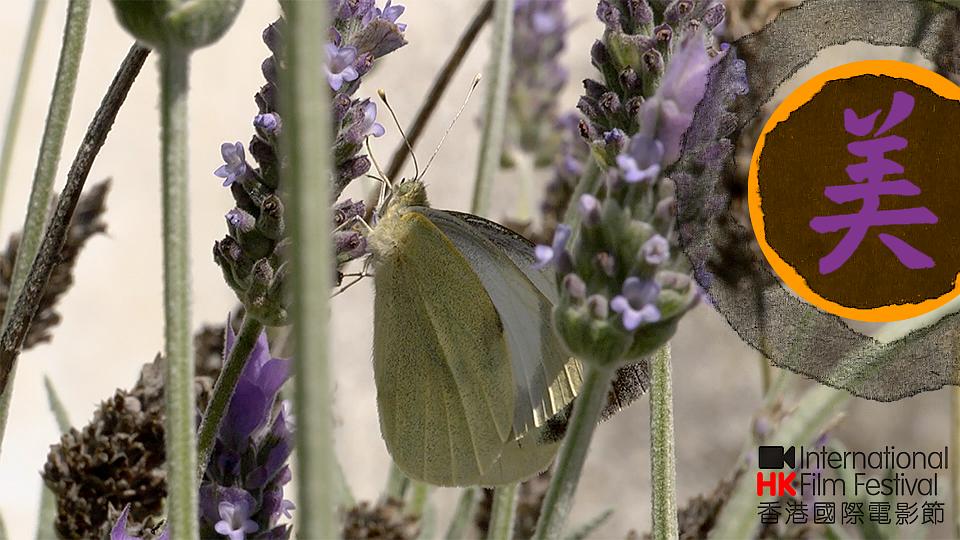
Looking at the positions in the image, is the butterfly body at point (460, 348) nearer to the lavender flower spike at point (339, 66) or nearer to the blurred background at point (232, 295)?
the lavender flower spike at point (339, 66)

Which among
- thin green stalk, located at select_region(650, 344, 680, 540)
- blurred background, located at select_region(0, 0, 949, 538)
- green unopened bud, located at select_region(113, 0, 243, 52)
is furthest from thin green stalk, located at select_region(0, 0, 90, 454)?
blurred background, located at select_region(0, 0, 949, 538)

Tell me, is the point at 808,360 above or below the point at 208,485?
above

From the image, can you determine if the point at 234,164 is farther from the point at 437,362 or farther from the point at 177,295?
the point at 437,362

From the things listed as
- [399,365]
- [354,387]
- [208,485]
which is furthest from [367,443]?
[208,485]

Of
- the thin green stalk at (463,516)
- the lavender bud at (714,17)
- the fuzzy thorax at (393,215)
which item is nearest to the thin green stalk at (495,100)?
the fuzzy thorax at (393,215)

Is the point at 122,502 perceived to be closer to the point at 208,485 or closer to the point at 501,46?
the point at 208,485

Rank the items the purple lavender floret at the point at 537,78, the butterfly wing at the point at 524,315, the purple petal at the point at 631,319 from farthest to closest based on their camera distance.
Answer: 1. the purple lavender floret at the point at 537,78
2. the butterfly wing at the point at 524,315
3. the purple petal at the point at 631,319
